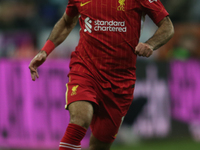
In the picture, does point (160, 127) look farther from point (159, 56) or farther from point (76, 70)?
point (76, 70)

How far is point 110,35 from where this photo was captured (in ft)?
15.2

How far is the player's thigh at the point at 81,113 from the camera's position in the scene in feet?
13.8

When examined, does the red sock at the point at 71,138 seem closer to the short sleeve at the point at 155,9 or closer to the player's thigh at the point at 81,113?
the player's thigh at the point at 81,113

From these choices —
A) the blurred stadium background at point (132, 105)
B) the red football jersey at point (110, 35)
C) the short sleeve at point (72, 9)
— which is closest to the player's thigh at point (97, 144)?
the red football jersey at point (110, 35)

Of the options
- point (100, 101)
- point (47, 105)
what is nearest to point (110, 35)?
point (100, 101)

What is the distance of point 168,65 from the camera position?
898 centimetres

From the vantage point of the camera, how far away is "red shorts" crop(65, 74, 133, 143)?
14.5ft

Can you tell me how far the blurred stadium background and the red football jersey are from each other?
3504 mm

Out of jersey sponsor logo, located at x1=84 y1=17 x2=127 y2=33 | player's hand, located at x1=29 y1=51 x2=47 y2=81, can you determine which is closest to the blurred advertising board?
player's hand, located at x1=29 y1=51 x2=47 y2=81

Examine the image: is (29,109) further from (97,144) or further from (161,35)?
(161,35)

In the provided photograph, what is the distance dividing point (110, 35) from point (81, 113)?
955mm

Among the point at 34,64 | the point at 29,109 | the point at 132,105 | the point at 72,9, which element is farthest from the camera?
the point at 132,105

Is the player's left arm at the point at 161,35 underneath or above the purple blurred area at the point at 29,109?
above

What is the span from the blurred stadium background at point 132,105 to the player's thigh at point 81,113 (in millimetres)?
3821
